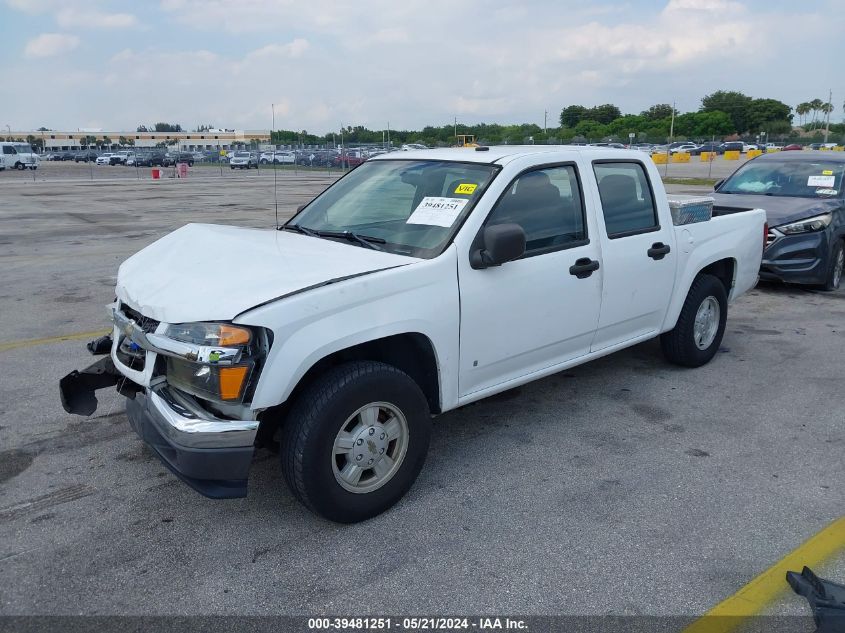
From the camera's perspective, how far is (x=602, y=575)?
10.2 ft

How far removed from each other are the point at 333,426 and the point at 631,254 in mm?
2573

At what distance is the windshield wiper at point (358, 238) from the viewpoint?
4.04 m

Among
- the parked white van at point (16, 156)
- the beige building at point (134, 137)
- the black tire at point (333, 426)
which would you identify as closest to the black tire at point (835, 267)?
the black tire at point (333, 426)

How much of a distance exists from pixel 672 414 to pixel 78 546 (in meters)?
3.75

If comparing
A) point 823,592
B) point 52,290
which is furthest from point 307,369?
point 52,290

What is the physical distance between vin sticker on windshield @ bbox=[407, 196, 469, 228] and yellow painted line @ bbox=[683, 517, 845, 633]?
2237 millimetres

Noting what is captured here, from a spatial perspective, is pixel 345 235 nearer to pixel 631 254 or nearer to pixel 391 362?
pixel 391 362

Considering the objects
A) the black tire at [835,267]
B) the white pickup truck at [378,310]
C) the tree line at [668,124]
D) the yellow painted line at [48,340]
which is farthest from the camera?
the tree line at [668,124]

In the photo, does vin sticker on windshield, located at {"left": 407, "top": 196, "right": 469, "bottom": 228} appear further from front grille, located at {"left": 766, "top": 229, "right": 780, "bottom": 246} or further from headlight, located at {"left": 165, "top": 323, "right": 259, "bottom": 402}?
front grille, located at {"left": 766, "top": 229, "right": 780, "bottom": 246}

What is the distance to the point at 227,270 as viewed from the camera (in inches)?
137

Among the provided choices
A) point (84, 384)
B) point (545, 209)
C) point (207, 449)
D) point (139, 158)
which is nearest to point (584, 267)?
point (545, 209)

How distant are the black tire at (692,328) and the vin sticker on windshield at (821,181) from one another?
14.3ft

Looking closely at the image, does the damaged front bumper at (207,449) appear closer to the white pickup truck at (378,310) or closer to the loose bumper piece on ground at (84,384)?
the white pickup truck at (378,310)

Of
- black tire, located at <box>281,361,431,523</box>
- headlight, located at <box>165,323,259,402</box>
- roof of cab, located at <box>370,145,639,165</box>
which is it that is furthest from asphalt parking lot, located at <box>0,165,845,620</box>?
roof of cab, located at <box>370,145,639,165</box>
